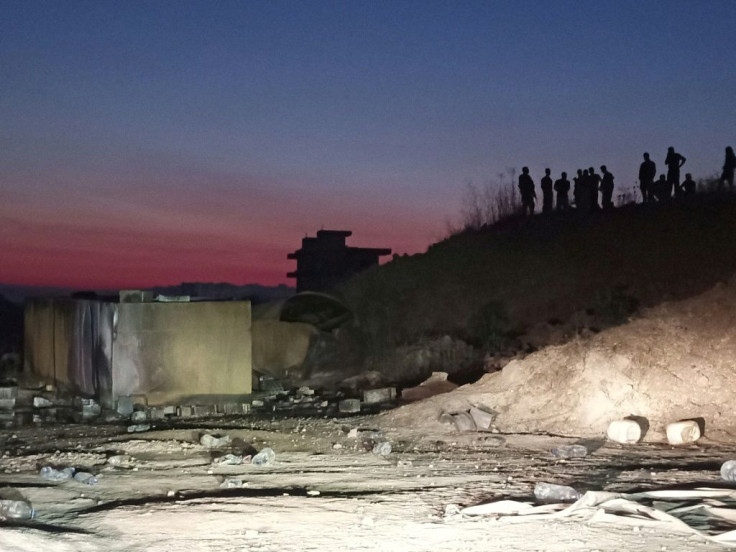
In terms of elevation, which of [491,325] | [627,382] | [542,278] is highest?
[542,278]

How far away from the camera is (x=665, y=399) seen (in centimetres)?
1079

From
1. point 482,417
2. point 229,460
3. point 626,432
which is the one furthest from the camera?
point 482,417

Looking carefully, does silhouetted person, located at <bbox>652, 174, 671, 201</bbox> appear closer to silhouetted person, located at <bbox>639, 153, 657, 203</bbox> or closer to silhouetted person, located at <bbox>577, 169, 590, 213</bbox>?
silhouetted person, located at <bbox>639, 153, 657, 203</bbox>

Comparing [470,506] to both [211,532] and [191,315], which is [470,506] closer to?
[211,532]

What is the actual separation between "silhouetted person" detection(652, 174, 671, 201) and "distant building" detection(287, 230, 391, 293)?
427 inches

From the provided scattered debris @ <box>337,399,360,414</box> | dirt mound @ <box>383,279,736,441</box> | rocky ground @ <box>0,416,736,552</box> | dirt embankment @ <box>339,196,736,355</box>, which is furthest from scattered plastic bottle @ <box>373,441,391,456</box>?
dirt embankment @ <box>339,196,736,355</box>

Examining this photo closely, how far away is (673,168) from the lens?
2655cm

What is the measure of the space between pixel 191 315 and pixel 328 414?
2996mm

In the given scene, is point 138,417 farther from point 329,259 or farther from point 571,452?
point 329,259

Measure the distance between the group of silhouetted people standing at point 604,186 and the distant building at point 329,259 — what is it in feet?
23.3

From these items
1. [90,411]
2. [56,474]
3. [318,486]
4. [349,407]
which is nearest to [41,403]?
[90,411]

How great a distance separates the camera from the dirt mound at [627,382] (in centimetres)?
1069

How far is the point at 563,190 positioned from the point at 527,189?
47.2 inches

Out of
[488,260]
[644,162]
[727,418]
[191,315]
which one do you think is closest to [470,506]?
[727,418]
